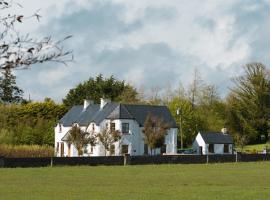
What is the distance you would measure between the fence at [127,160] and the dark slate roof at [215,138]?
57.6 feet

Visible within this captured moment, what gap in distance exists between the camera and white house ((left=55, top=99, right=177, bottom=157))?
74875 mm

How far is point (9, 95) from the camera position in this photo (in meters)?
4.92

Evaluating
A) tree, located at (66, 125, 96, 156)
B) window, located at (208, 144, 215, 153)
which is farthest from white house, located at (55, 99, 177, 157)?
window, located at (208, 144, 215, 153)

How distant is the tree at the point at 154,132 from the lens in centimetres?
7169

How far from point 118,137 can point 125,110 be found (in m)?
6.79

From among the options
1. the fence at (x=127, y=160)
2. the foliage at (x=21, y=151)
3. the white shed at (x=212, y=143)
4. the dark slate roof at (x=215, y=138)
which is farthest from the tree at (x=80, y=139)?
the fence at (x=127, y=160)

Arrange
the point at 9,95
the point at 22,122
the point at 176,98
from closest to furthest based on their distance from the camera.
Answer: the point at 9,95 → the point at 22,122 → the point at 176,98

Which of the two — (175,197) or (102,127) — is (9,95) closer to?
(175,197)

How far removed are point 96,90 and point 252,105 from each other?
1064 inches

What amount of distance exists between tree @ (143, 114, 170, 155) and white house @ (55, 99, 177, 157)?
251cm

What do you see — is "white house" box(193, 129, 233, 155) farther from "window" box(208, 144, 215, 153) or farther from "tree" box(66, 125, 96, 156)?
"tree" box(66, 125, 96, 156)

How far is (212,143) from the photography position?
261 feet

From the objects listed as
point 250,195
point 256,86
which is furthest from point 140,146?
point 250,195

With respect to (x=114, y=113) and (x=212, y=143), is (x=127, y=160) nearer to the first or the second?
(x=114, y=113)
